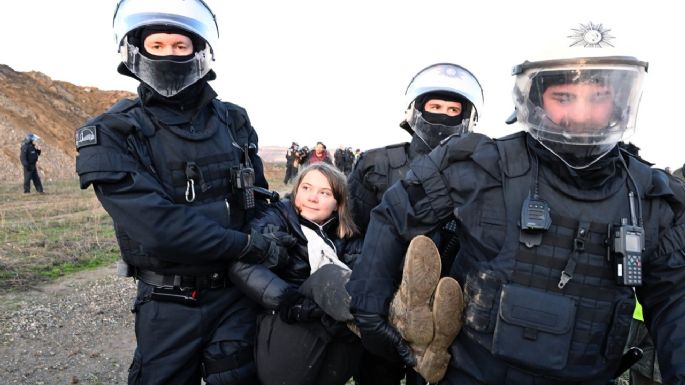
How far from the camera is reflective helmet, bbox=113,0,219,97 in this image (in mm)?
2322

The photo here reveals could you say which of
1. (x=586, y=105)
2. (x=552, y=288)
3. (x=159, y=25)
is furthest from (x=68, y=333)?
(x=586, y=105)

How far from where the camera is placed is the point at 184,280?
234 cm

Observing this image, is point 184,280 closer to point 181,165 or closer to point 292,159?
point 181,165

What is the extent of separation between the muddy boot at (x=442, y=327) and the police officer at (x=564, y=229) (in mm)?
41

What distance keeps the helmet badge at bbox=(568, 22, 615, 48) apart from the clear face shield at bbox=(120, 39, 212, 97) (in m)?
1.63

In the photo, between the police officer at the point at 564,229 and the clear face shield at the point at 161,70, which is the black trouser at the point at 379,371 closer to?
the police officer at the point at 564,229

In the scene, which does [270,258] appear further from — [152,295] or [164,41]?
[164,41]

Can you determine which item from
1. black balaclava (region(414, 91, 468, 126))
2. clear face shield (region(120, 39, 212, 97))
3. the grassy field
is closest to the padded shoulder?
clear face shield (region(120, 39, 212, 97))

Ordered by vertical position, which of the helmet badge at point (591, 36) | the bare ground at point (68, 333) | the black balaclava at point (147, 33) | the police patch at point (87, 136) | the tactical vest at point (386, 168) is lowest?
the bare ground at point (68, 333)

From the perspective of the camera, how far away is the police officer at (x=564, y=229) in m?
1.77

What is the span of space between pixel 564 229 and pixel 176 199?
158 centimetres

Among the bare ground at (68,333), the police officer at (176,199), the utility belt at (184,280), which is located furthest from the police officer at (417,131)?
the bare ground at (68,333)

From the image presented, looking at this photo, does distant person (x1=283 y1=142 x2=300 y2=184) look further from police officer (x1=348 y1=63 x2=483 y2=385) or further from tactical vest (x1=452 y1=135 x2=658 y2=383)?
tactical vest (x1=452 y1=135 x2=658 y2=383)

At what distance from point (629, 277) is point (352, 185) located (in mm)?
1860
